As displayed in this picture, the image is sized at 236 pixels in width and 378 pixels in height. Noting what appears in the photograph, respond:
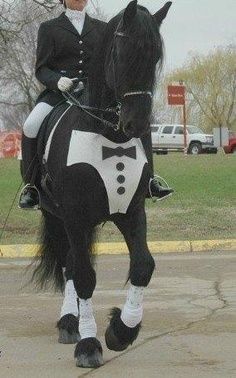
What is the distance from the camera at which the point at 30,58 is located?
174 feet

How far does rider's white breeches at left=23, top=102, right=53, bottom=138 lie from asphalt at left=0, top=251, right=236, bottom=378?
1.58 metres

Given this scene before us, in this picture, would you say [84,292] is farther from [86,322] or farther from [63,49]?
[63,49]

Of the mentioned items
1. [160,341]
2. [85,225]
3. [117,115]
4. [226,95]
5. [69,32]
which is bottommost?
[226,95]

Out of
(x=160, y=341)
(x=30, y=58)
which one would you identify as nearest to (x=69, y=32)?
(x=160, y=341)

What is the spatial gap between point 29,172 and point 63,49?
3.32 ft

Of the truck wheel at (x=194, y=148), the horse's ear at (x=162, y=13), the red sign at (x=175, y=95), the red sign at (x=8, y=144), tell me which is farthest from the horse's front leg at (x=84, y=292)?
the truck wheel at (x=194, y=148)

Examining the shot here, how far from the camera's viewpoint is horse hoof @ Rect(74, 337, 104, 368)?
6031 mm

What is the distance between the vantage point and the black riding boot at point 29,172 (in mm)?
7145

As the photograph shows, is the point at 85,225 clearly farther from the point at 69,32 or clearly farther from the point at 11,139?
the point at 11,139

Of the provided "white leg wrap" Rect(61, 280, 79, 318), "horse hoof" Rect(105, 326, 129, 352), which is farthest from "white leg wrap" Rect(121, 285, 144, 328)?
"white leg wrap" Rect(61, 280, 79, 318)

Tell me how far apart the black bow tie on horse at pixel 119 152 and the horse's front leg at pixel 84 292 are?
19.6 inches

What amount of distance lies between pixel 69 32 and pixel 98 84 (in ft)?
3.26

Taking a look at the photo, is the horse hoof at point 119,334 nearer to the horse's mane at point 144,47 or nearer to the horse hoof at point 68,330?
the horse hoof at point 68,330

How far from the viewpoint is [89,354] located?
6.05 m
